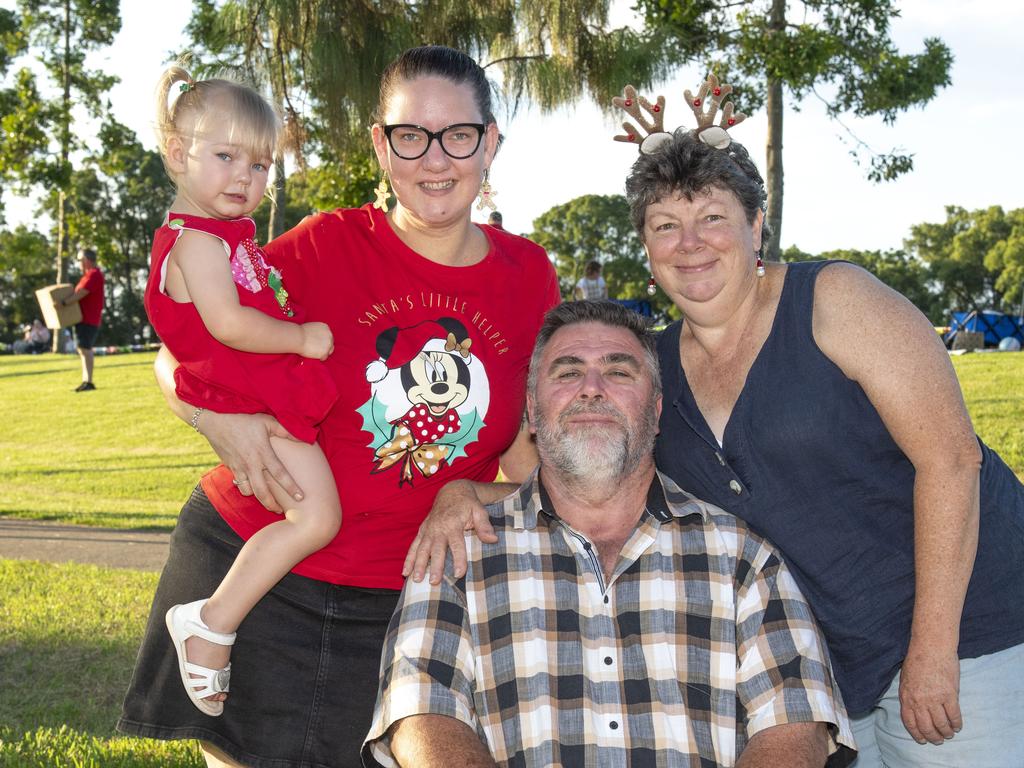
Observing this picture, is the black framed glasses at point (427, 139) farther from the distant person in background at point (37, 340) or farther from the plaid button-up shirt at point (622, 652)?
the distant person in background at point (37, 340)

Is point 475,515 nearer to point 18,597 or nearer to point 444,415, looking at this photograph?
point 444,415

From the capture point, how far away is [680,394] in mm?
2887

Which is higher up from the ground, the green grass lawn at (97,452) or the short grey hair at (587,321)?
the short grey hair at (587,321)

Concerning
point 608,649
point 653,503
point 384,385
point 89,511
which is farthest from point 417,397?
point 89,511

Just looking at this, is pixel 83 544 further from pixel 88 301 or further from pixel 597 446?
pixel 88 301

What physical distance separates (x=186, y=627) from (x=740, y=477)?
63.6 inches

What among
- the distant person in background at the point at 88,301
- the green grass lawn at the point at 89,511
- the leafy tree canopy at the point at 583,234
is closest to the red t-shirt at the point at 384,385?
the green grass lawn at the point at 89,511

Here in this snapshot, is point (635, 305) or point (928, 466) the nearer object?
point (928, 466)

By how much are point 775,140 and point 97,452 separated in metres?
9.71

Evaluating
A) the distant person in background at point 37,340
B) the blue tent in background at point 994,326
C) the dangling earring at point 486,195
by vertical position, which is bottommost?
the distant person in background at point 37,340

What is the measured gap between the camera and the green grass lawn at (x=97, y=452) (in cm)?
948

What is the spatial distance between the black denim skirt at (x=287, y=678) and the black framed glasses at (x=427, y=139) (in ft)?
4.10

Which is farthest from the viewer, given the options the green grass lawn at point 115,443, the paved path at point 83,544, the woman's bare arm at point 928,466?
the green grass lawn at point 115,443

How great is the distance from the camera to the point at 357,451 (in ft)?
9.35
